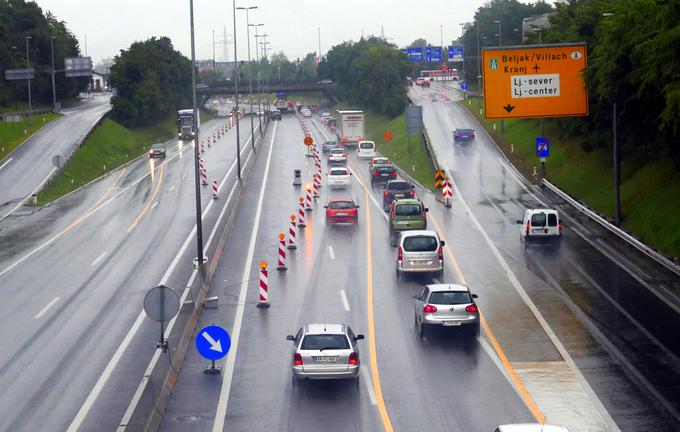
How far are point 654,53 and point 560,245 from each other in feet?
31.9

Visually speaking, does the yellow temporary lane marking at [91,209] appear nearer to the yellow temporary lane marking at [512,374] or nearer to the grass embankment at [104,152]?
the grass embankment at [104,152]

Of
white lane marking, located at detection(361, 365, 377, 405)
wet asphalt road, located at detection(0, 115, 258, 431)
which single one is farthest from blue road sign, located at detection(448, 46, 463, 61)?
white lane marking, located at detection(361, 365, 377, 405)

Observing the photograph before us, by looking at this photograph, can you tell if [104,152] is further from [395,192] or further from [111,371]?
[111,371]

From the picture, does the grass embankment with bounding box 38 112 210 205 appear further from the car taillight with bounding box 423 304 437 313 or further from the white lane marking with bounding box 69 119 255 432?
the car taillight with bounding box 423 304 437 313

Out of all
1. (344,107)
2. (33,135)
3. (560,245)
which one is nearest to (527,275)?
(560,245)

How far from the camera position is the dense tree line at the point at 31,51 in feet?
412

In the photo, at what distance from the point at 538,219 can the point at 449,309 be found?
1755 cm

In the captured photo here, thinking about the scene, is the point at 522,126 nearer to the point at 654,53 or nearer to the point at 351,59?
the point at 654,53

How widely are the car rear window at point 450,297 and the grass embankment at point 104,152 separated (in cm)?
4206

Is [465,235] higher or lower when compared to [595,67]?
lower

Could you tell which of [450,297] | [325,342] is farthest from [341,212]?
[325,342]

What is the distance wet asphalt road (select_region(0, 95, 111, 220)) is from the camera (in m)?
67.8

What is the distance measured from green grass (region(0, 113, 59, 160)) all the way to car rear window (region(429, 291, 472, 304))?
64.0 metres

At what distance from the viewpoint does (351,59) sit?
591 ft
